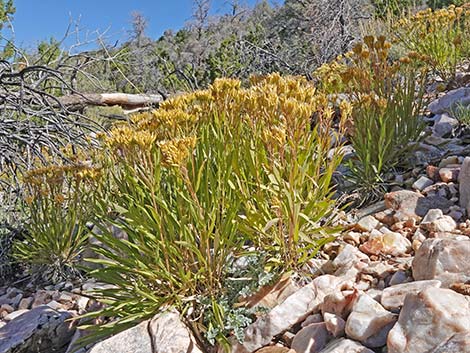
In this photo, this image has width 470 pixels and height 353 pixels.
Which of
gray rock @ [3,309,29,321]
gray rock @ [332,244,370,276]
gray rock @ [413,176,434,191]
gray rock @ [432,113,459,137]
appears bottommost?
gray rock @ [3,309,29,321]

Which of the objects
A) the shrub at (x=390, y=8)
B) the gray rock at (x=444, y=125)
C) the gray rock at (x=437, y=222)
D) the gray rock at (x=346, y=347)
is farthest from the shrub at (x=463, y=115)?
the shrub at (x=390, y=8)

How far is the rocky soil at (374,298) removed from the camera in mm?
1881

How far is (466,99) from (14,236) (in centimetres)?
453

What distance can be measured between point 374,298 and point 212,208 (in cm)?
91

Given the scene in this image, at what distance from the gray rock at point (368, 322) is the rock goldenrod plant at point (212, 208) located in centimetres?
50

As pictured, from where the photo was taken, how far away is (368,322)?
2045 mm

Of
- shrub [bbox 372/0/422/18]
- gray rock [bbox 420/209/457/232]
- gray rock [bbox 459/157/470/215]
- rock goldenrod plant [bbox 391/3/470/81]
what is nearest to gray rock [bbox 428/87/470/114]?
rock goldenrod plant [bbox 391/3/470/81]

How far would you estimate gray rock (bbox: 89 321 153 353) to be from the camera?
94.7 inches

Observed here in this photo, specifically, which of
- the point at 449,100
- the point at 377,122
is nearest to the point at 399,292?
the point at 377,122

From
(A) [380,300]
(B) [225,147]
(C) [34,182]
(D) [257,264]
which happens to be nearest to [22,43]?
(C) [34,182]

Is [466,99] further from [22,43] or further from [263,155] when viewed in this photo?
[22,43]

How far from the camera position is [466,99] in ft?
15.2

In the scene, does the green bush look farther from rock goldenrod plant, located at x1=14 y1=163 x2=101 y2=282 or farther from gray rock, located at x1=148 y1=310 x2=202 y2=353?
rock goldenrod plant, located at x1=14 y1=163 x2=101 y2=282

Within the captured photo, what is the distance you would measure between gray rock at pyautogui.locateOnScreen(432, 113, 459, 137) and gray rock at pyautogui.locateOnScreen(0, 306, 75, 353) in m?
3.32
